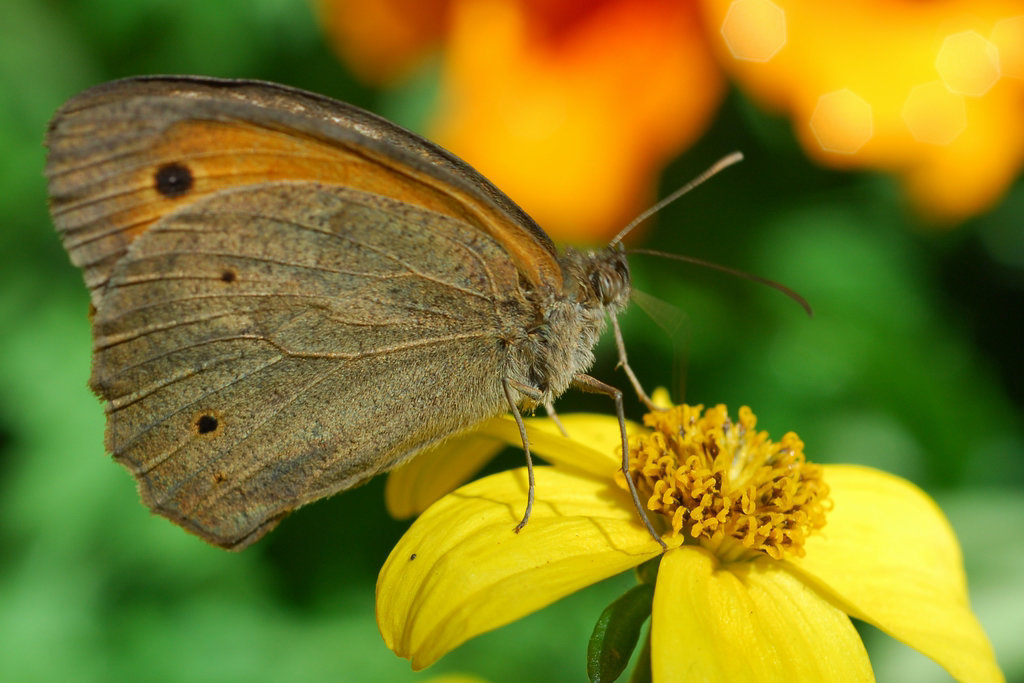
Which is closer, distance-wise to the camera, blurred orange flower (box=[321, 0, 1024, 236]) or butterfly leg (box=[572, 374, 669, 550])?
butterfly leg (box=[572, 374, 669, 550])

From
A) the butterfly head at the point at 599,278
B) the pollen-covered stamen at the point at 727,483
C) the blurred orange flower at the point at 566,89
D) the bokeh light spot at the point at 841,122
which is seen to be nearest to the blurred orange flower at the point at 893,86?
the bokeh light spot at the point at 841,122

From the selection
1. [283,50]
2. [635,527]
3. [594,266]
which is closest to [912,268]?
[594,266]

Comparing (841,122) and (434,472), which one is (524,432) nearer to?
(434,472)

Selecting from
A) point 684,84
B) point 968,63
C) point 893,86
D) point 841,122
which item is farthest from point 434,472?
point 968,63

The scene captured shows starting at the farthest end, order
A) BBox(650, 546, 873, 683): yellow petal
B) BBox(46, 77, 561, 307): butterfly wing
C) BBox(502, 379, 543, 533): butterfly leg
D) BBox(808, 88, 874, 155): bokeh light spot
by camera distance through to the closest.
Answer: BBox(808, 88, 874, 155): bokeh light spot, BBox(46, 77, 561, 307): butterfly wing, BBox(502, 379, 543, 533): butterfly leg, BBox(650, 546, 873, 683): yellow petal

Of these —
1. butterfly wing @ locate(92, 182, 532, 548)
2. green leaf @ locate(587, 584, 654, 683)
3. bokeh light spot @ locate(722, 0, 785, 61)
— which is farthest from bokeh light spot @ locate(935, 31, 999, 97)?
green leaf @ locate(587, 584, 654, 683)

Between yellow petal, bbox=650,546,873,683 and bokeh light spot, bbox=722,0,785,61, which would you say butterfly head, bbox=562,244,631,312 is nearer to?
yellow petal, bbox=650,546,873,683
